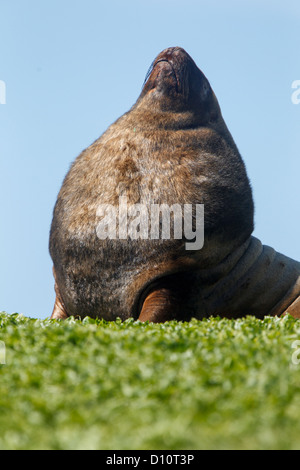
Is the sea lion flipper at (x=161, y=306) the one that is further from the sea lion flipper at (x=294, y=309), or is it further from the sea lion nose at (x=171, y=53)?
the sea lion nose at (x=171, y=53)

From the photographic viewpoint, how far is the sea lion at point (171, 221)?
227 inches

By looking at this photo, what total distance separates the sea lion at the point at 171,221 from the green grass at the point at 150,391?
172 cm

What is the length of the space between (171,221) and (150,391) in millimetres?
3111

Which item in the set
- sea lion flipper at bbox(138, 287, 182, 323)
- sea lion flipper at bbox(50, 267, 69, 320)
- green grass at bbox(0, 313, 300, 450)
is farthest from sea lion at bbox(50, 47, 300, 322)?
Answer: green grass at bbox(0, 313, 300, 450)

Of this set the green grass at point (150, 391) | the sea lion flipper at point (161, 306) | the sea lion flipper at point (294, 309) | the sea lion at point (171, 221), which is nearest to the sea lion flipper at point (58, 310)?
the sea lion at point (171, 221)

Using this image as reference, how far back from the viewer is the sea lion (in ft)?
18.9

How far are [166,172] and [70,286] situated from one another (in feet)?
4.67

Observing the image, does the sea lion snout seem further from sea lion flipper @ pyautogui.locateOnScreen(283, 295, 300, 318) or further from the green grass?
the green grass

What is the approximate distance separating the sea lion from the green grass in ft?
5.66

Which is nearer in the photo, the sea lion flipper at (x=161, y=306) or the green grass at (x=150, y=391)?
the green grass at (x=150, y=391)

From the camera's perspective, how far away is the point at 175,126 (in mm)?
6312
